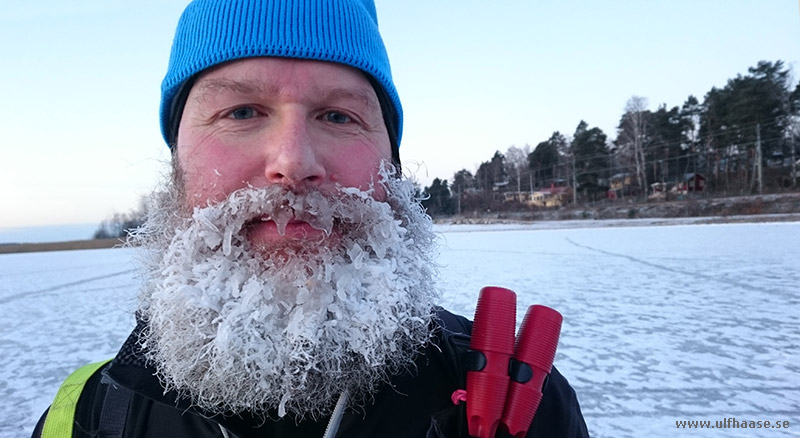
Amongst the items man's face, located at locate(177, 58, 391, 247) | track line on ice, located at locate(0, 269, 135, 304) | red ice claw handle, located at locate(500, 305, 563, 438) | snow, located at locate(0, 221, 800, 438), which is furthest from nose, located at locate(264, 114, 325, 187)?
track line on ice, located at locate(0, 269, 135, 304)

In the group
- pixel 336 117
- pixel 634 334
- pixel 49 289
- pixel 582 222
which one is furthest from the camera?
pixel 582 222

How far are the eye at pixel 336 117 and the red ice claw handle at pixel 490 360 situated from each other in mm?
571

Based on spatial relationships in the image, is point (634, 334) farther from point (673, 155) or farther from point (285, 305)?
point (673, 155)

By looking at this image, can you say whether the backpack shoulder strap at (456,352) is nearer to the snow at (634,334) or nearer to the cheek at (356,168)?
the snow at (634,334)

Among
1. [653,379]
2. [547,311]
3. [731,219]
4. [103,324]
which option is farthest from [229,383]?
[731,219]

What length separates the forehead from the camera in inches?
42.7

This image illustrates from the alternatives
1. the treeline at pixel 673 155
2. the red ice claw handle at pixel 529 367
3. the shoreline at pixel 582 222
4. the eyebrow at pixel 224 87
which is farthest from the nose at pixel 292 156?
the treeline at pixel 673 155

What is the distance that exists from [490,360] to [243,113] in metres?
0.85

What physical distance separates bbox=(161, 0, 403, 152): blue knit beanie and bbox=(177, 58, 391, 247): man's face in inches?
1.4

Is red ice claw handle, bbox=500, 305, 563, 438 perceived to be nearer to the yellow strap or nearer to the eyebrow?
the eyebrow

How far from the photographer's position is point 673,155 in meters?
48.1

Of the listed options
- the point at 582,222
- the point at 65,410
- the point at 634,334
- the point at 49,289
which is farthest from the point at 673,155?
the point at 65,410

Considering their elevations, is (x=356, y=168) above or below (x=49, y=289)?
above

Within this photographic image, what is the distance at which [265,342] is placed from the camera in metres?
0.86
